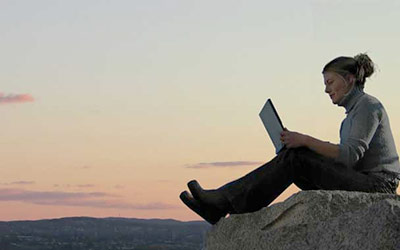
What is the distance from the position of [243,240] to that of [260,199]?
1.31 feet

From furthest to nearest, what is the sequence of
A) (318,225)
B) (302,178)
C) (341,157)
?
(302,178), (341,157), (318,225)

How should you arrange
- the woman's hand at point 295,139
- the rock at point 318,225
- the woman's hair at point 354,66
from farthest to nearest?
the woman's hair at point 354,66, the woman's hand at point 295,139, the rock at point 318,225

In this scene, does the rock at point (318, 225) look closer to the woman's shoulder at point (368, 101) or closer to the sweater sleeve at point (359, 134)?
the sweater sleeve at point (359, 134)

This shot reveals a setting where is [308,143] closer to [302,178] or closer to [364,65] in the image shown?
[302,178]

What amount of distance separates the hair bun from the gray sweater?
0.14 m

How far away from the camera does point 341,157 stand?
925cm

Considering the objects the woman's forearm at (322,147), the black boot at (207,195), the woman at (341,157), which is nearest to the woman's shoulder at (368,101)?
the woman at (341,157)

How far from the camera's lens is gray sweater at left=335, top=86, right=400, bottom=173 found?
364 inches

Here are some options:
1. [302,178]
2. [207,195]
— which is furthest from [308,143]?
[207,195]

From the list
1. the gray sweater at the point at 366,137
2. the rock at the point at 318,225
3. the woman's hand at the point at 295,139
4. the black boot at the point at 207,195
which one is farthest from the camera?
the black boot at the point at 207,195

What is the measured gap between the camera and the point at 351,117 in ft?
31.0

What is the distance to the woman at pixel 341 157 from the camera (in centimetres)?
925

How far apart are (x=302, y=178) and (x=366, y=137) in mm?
687

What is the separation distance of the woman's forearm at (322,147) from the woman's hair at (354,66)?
710 millimetres
